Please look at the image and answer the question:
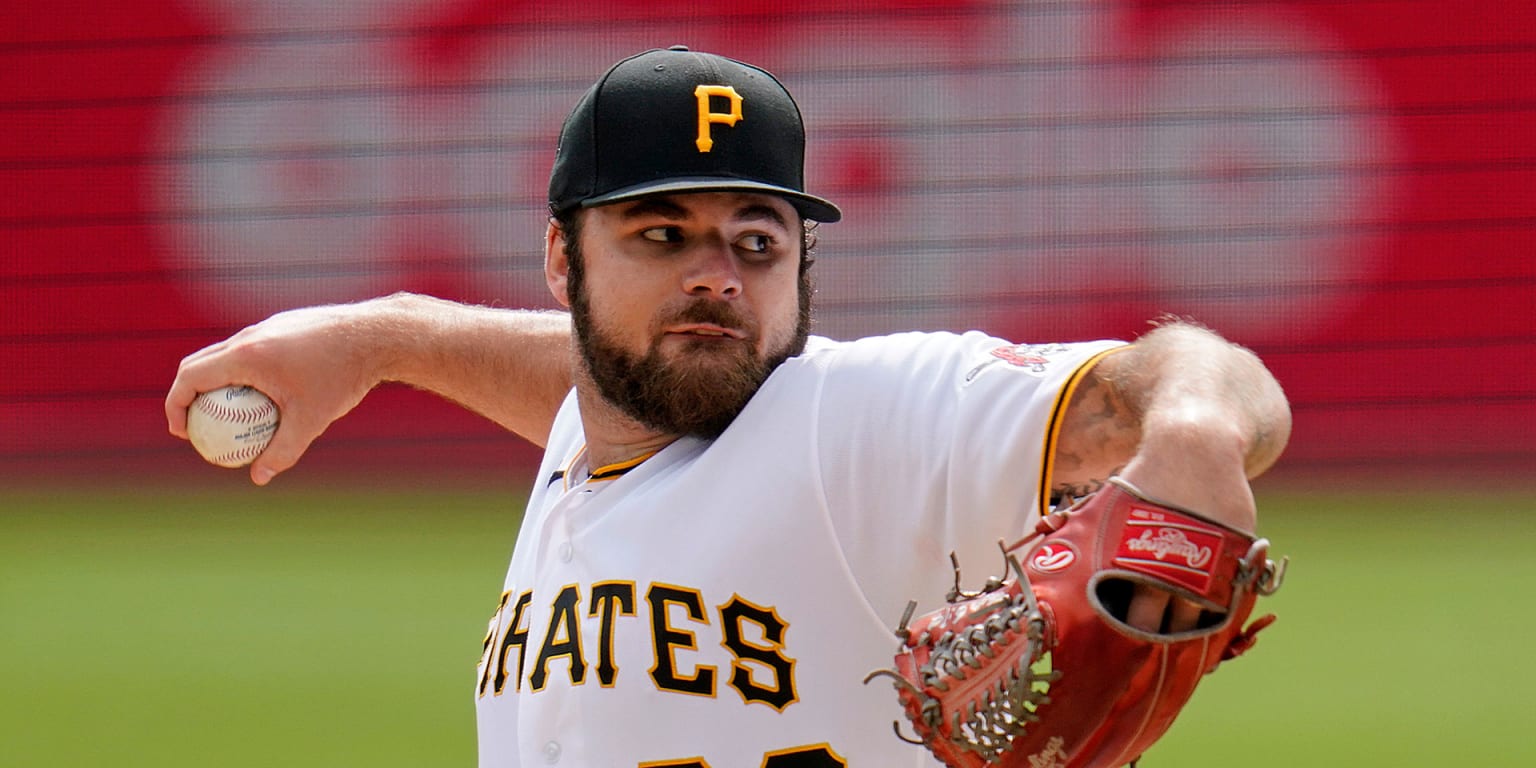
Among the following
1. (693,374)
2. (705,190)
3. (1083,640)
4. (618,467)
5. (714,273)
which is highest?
(705,190)

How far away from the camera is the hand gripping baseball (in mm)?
1620

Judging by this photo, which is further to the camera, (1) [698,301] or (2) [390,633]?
(2) [390,633]

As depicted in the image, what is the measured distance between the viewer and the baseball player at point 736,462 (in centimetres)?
203

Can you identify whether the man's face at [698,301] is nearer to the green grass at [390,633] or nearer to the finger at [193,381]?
the finger at [193,381]

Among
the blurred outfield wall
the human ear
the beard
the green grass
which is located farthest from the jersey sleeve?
the blurred outfield wall

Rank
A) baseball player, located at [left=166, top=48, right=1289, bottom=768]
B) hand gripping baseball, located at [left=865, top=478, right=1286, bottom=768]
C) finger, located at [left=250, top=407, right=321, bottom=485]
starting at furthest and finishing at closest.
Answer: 1. finger, located at [left=250, top=407, right=321, bottom=485]
2. baseball player, located at [left=166, top=48, right=1289, bottom=768]
3. hand gripping baseball, located at [left=865, top=478, right=1286, bottom=768]

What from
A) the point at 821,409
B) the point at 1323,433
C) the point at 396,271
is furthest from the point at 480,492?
the point at 821,409

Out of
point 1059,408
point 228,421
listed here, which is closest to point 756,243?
point 1059,408

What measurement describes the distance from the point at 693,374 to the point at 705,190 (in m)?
0.23

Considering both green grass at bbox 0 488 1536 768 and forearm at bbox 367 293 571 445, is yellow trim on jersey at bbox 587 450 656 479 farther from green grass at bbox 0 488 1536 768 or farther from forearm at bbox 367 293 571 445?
green grass at bbox 0 488 1536 768

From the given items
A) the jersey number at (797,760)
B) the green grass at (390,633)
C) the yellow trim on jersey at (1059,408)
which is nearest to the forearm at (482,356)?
the jersey number at (797,760)

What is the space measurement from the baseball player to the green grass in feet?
7.96

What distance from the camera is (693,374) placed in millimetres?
2270

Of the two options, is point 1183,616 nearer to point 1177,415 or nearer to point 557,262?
point 1177,415
